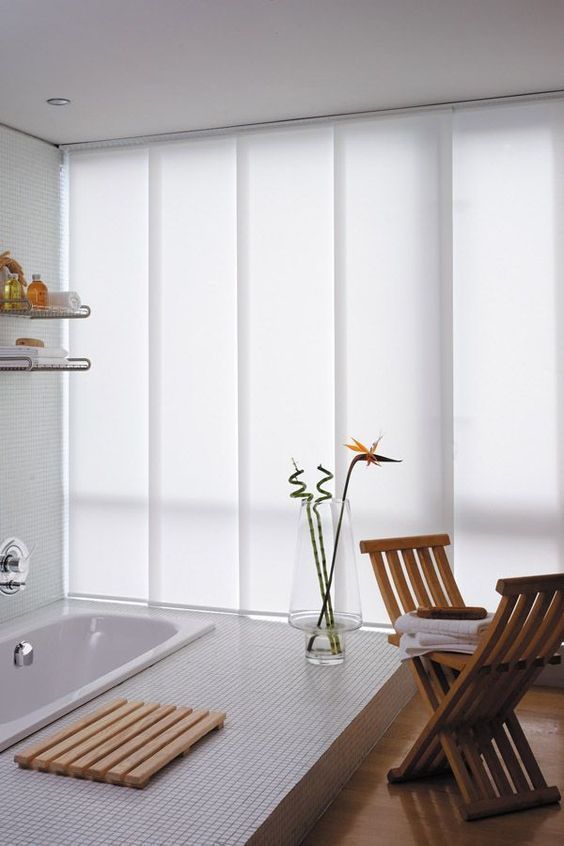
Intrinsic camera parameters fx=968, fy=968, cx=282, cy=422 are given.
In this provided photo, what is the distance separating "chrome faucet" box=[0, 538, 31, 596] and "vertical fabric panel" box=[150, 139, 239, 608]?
0.80m

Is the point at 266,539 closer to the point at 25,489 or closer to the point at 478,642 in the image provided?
the point at 25,489

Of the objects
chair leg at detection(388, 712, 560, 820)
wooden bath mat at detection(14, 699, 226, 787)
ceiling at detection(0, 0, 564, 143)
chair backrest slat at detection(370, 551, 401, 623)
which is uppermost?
ceiling at detection(0, 0, 564, 143)

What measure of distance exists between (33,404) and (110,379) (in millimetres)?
372

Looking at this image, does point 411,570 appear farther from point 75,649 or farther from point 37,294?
point 37,294

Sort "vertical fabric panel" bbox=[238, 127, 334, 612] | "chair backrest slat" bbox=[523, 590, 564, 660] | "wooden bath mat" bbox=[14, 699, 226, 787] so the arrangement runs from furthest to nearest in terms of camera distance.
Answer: "vertical fabric panel" bbox=[238, 127, 334, 612]
"chair backrest slat" bbox=[523, 590, 564, 660]
"wooden bath mat" bbox=[14, 699, 226, 787]

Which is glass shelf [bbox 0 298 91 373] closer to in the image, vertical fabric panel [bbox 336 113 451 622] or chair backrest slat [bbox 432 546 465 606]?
vertical fabric panel [bbox 336 113 451 622]

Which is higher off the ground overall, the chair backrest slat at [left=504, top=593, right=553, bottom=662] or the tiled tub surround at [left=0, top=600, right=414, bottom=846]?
the chair backrest slat at [left=504, top=593, right=553, bottom=662]

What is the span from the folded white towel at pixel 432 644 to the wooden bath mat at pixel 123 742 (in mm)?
588

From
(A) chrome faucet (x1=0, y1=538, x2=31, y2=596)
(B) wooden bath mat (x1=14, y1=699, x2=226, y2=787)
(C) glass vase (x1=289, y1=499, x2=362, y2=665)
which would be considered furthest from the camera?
(A) chrome faucet (x1=0, y1=538, x2=31, y2=596)

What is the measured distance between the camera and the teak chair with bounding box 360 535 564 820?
8.42 feet

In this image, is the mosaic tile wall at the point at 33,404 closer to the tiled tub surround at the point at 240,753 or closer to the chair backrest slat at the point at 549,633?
the tiled tub surround at the point at 240,753

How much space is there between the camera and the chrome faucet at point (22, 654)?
354 cm

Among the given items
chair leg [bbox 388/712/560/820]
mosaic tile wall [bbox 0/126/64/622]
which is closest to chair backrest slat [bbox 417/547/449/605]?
chair leg [bbox 388/712/560/820]

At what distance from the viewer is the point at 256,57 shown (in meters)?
3.23
